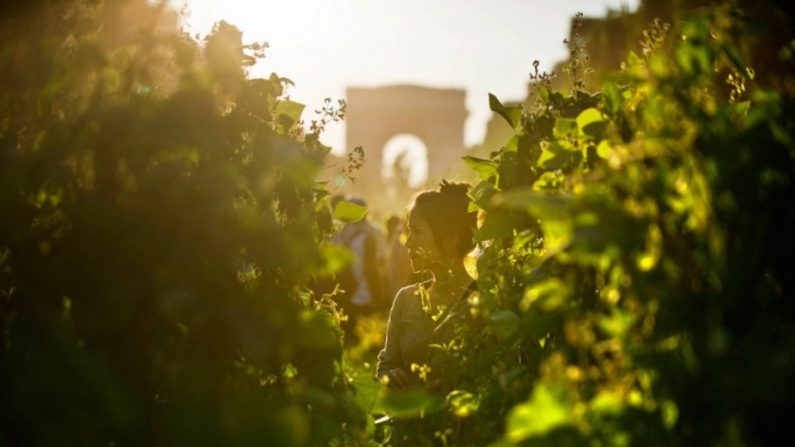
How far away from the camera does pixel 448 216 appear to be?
4.10 m

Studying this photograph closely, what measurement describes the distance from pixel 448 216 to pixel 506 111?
4.70 ft

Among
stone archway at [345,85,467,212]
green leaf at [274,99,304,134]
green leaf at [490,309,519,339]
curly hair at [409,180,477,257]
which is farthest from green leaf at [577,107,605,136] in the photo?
stone archway at [345,85,467,212]

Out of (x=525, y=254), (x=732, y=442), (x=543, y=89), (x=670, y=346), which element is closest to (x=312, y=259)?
(x=670, y=346)

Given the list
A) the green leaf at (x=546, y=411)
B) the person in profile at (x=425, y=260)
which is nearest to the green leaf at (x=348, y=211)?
the green leaf at (x=546, y=411)

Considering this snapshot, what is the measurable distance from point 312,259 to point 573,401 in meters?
0.49

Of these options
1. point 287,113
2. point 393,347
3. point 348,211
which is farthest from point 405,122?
point 348,211

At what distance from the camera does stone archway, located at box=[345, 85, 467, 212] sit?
2098 inches

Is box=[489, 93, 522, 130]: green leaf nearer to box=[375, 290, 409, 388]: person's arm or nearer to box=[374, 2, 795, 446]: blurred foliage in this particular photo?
box=[374, 2, 795, 446]: blurred foliage

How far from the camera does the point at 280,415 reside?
1.27 m

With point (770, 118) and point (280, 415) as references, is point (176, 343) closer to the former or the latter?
point (280, 415)

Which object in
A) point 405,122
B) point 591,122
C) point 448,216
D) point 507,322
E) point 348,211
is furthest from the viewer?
point 405,122

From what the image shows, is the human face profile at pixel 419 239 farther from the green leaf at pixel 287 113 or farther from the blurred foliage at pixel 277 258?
the blurred foliage at pixel 277 258

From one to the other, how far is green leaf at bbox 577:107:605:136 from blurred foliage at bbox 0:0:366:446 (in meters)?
0.59

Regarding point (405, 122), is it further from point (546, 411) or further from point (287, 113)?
point (546, 411)
